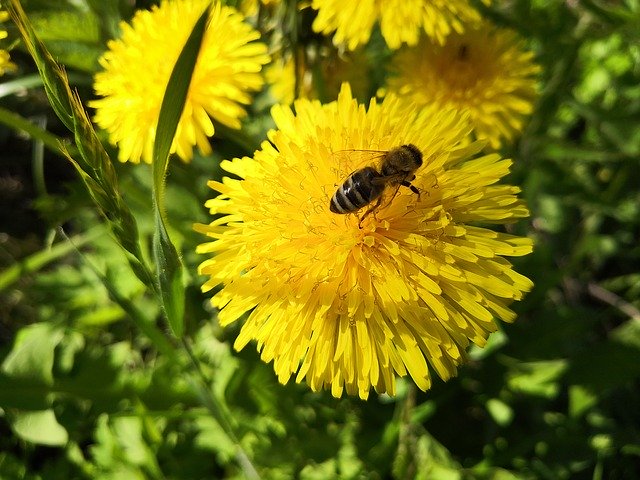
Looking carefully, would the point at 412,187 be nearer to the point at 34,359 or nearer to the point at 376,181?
the point at 376,181

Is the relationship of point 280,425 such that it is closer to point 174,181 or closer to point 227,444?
point 227,444

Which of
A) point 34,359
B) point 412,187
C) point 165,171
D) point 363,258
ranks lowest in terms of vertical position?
point 34,359

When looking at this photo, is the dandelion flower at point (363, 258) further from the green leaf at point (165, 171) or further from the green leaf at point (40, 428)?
the green leaf at point (40, 428)

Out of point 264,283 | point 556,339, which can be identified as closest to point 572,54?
point 556,339

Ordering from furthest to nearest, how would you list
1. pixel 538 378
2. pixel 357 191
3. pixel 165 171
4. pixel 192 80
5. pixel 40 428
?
pixel 538 378
pixel 40 428
pixel 192 80
pixel 357 191
pixel 165 171

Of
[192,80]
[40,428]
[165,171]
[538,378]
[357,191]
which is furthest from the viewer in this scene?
[538,378]

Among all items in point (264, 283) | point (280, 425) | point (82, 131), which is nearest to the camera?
point (82, 131)

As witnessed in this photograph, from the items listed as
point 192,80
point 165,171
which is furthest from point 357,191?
point 192,80

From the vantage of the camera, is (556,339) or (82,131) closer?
(82,131)
